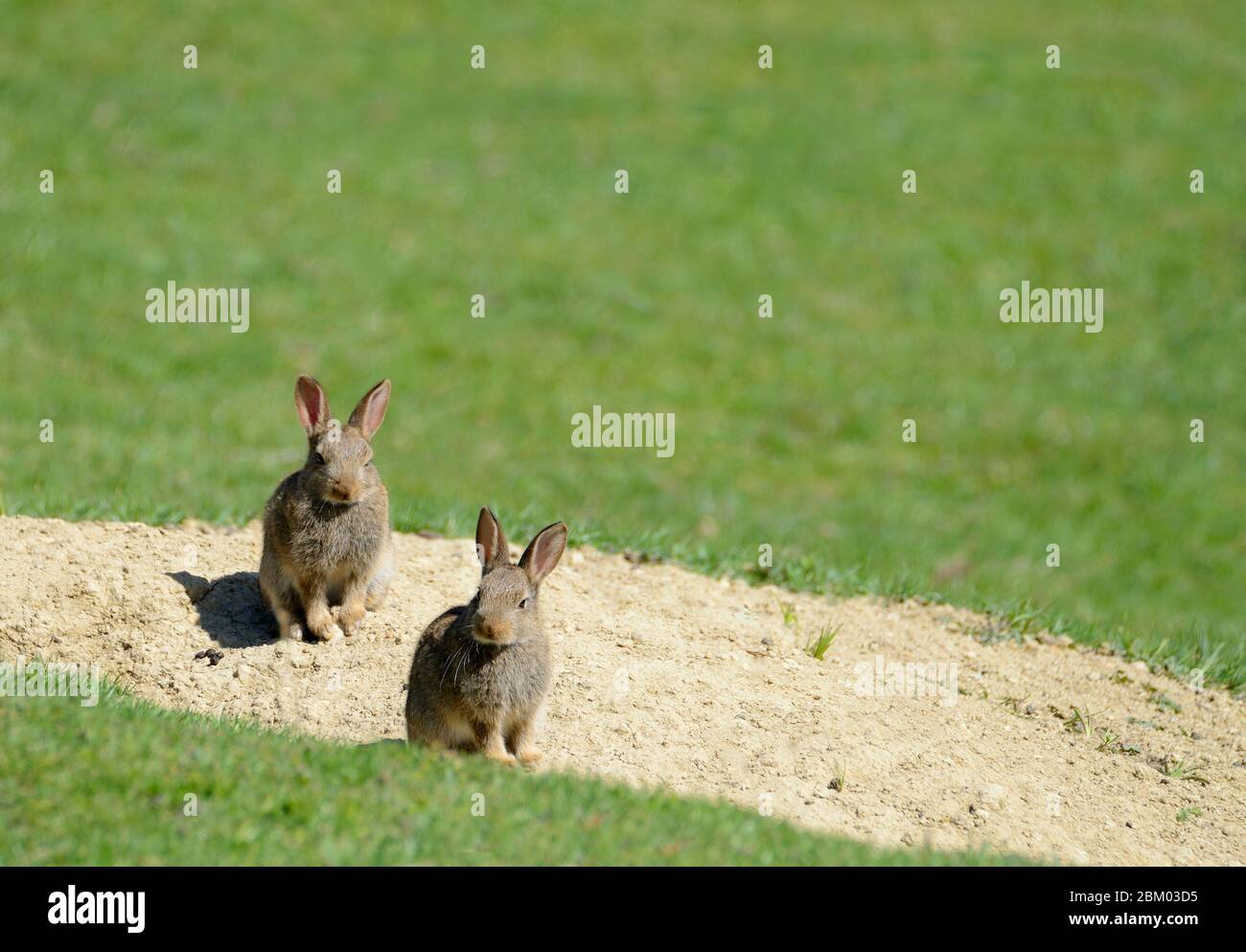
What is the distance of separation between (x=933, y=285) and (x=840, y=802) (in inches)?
479

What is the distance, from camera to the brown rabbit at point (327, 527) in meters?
7.65

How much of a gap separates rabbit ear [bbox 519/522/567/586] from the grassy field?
297 centimetres

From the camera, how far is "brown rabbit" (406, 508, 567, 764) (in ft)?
21.9

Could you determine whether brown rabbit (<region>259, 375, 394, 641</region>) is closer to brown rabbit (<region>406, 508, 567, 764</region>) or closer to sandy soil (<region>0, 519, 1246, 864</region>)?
sandy soil (<region>0, 519, 1246, 864</region>)

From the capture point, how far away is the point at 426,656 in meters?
6.87

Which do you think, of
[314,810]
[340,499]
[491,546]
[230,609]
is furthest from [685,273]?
[314,810]

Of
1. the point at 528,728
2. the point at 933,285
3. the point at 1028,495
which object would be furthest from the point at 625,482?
the point at 528,728

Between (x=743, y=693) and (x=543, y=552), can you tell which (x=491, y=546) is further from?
(x=743, y=693)

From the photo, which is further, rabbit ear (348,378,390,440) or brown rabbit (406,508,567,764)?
rabbit ear (348,378,390,440)

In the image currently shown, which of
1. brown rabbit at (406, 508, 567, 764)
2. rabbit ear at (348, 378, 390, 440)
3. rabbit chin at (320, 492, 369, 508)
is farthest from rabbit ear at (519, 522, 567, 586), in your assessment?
rabbit ear at (348, 378, 390, 440)

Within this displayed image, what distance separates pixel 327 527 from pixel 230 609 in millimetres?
968

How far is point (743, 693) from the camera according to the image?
7848mm

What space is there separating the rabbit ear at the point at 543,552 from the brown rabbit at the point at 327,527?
4.18ft
